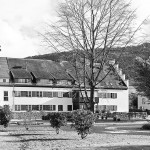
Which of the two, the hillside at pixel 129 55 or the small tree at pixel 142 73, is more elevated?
the hillside at pixel 129 55

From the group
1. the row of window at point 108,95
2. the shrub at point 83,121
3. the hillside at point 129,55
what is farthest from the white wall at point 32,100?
the shrub at point 83,121

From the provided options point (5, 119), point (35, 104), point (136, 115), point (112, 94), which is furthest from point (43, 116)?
point (5, 119)

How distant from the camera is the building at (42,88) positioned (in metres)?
63.7

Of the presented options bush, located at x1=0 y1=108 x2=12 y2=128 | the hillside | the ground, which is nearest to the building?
bush, located at x1=0 y1=108 x2=12 y2=128

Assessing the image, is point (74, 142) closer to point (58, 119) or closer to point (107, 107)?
point (58, 119)

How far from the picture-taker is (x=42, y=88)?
66500mm

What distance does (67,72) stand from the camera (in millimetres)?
71188

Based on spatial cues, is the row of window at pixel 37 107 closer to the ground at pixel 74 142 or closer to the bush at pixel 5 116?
the bush at pixel 5 116

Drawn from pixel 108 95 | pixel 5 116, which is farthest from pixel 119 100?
pixel 5 116

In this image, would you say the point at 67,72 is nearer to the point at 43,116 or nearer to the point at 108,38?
the point at 43,116

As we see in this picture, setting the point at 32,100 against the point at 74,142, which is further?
the point at 32,100

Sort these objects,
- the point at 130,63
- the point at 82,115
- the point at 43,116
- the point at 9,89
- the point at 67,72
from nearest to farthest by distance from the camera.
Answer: the point at 82,115 → the point at 130,63 → the point at 43,116 → the point at 9,89 → the point at 67,72

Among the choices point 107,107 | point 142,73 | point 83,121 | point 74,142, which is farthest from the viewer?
point 107,107

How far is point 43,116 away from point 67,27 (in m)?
33.8
